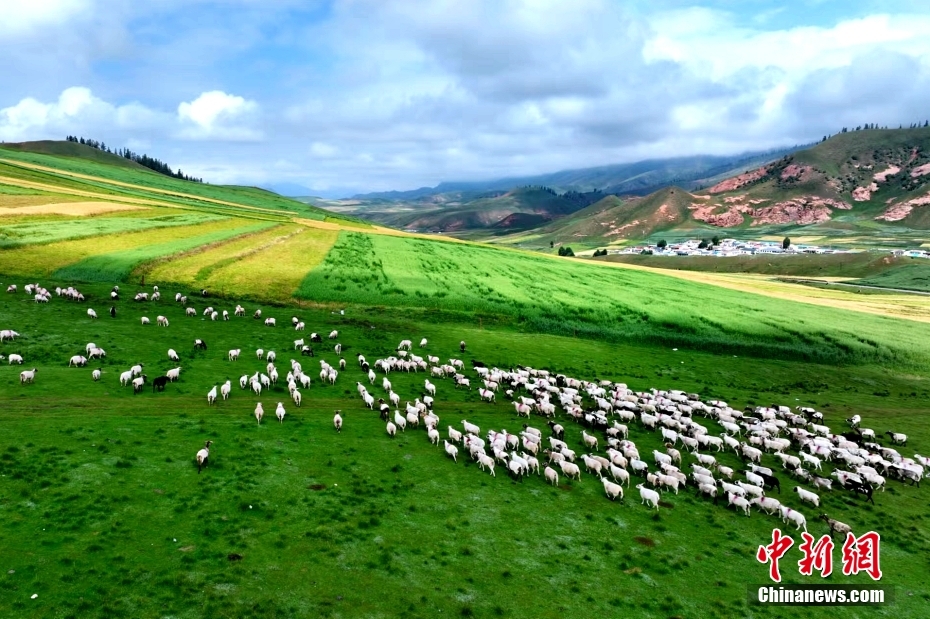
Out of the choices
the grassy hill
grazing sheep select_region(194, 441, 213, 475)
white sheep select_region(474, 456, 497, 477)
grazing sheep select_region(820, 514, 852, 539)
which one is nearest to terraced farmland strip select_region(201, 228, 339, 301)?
the grassy hill

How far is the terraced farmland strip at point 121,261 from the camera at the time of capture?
56906 mm

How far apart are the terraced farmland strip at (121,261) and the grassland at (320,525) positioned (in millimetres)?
27443

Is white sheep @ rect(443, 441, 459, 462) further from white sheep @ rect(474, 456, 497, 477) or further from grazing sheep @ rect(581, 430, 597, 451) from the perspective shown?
grazing sheep @ rect(581, 430, 597, 451)

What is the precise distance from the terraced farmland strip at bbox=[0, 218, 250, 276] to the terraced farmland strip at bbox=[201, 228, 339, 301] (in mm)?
15257

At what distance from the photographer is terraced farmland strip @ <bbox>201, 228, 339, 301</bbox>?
60287 millimetres

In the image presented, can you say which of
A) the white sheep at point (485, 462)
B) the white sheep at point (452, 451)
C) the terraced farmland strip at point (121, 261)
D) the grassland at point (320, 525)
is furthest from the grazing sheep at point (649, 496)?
the terraced farmland strip at point (121, 261)

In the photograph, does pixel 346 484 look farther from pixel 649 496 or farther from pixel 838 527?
pixel 838 527

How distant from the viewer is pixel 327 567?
16.6 m

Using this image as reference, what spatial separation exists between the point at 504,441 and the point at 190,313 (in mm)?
36131

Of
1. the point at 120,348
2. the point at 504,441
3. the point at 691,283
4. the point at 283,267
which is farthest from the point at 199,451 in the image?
the point at 691,283

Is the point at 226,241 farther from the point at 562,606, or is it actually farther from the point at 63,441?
the point at 562,606

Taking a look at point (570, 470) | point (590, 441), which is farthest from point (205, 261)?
point (570, 470)

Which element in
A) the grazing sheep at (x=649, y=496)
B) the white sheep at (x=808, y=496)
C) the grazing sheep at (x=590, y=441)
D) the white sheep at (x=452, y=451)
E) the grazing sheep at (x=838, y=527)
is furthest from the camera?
the grazing sheep at (x=590, y=441)

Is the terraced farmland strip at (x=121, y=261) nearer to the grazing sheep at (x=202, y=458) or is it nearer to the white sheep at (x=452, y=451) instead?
the grazing sheep at (x=202, y=458)
